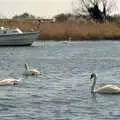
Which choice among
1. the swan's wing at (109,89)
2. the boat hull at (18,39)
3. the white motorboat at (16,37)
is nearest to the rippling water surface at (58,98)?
the swan's wing at (109,89)

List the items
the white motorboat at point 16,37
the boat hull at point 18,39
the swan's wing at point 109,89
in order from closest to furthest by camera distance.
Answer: the swan's wing at point 109,89, the white motorboat at point 16,37, the boat hull at point 18,39

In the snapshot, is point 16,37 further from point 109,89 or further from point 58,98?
point 58,98

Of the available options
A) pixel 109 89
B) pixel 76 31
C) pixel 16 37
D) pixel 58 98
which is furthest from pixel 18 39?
pixel 58 98

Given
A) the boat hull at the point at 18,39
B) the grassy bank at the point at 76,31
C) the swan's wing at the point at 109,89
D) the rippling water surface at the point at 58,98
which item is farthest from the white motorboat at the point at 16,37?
the swan's wing at the point at 109,89

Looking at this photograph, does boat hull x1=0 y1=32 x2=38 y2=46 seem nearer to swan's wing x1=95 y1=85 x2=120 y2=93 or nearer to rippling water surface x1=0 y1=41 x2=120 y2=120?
rippling water surface x1=0 y1=41 x2=120 y2=120

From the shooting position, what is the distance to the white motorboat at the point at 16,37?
6100cm

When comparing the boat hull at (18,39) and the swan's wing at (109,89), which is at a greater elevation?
the swan's wing at (109,89)

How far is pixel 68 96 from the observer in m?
22.3

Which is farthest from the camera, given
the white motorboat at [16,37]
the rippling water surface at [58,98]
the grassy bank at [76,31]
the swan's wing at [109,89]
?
the grassy bank at [76,31]

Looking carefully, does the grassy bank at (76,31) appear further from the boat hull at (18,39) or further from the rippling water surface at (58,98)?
the rippling water surface at (58,98)

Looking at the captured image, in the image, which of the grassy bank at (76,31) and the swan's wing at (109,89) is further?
the grassy bank at (76,31)

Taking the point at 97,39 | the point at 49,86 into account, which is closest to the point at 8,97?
the point at 49,86

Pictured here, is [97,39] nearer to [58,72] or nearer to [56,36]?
[56,36]

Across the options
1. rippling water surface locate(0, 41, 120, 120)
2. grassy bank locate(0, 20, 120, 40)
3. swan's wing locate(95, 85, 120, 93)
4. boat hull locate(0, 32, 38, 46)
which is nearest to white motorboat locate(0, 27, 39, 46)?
boat hull locate(0, 32, 38, 46)
